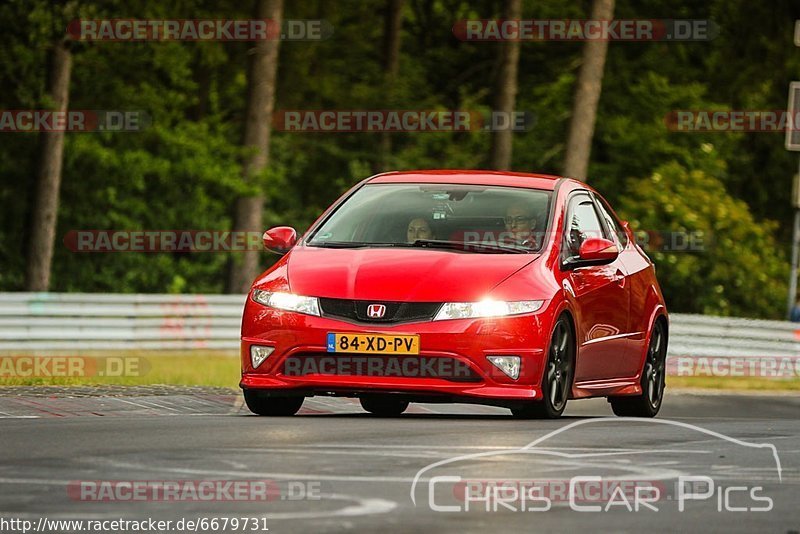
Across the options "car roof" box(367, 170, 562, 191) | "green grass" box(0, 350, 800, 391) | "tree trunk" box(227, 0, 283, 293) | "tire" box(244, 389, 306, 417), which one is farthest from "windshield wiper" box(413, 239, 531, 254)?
"tree trunk" box(227, 0, 283, 293)

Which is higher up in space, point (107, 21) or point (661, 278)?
point (107, 21)

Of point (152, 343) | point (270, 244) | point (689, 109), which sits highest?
point (689, 109)

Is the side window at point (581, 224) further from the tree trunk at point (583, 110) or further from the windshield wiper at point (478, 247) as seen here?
the tree trunk at point (583, 110)

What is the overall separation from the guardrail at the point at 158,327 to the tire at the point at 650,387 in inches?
527

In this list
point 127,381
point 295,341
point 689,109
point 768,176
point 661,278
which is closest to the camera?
point 295,341

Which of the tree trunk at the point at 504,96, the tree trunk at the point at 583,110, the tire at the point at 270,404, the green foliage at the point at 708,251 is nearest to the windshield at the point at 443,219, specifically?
the tire at the point at 270,404

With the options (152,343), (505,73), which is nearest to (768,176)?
(505,73)

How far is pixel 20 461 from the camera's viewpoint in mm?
8977

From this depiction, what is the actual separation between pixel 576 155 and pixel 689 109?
12829 mm

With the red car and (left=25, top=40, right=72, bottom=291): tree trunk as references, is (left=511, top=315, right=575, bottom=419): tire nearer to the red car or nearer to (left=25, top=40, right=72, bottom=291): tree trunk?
the red car

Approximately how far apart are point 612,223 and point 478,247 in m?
2.32

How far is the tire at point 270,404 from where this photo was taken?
1230 cm

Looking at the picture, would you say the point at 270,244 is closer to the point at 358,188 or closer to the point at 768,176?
the point at 358,188

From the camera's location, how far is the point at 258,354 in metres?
12.0
